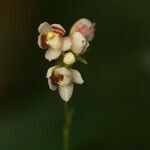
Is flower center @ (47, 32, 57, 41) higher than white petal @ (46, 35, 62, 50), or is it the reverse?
flower center @ (47, 32, 57, 41)

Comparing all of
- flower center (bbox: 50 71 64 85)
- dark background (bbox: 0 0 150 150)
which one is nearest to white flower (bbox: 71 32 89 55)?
flower center (bbox: 50 71 64 85)

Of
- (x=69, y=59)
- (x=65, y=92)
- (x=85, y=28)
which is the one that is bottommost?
(x=65, y=92)

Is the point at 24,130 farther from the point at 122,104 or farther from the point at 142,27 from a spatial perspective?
the point at 142,27

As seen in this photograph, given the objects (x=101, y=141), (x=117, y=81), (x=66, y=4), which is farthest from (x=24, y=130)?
(x=66, y=4)

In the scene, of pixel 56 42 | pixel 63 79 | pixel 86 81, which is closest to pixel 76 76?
pixel 63 79

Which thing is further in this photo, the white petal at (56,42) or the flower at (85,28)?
the flower at (85,28)

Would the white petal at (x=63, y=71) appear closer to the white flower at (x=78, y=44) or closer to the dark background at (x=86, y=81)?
the white flower at (x=78, y=44)

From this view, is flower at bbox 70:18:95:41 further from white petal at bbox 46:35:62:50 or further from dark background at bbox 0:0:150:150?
dark background at bbox 0:0:150:150

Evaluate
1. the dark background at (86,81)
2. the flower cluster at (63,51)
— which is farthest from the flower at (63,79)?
the dark background at (86,81)

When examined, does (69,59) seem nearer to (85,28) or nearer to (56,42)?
(56,42)
